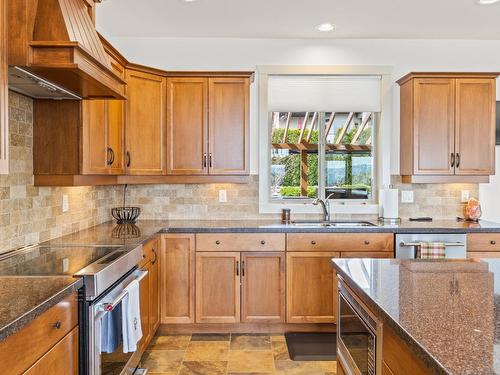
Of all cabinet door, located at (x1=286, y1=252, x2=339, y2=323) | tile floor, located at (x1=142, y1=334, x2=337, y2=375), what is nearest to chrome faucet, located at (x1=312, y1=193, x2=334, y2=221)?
cabinet door, located at (x1=286, y1=252, x2=339, y2=323)

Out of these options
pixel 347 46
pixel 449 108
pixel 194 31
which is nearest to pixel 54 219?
pixel 194 31

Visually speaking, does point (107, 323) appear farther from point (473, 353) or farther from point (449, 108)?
point (449, 108)

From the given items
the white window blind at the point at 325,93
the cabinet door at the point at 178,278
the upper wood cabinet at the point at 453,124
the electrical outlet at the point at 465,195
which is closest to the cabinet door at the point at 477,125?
the upper wood cabinet at the point at 453,124

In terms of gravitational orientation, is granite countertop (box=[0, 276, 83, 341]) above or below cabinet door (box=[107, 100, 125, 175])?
below

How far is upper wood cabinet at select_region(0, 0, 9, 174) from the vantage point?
66.9 inches

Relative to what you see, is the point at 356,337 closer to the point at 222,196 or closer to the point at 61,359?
the point at 61,359

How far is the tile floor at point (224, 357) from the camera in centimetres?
292

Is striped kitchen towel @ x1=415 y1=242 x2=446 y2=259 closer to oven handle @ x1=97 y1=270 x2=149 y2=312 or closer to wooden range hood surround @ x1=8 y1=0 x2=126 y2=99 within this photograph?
oven handle @ x1=97 y1=270 x2=149 y2=312

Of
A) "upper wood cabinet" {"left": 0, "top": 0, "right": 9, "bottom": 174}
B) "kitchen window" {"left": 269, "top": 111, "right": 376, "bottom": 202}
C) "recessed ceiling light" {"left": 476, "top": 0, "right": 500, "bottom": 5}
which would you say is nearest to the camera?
"upper wood cabinet" {"left": 0, "top": 0, "right": 9, "bottom": 174}

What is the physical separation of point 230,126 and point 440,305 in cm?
268

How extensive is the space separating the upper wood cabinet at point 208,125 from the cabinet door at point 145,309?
1.10 metres

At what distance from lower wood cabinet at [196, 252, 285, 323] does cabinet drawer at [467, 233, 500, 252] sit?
5.22 feet

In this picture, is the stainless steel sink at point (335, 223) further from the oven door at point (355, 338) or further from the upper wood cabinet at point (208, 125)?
the oven door at point (355, 338)

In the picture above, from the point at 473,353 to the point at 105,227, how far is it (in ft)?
9.83
